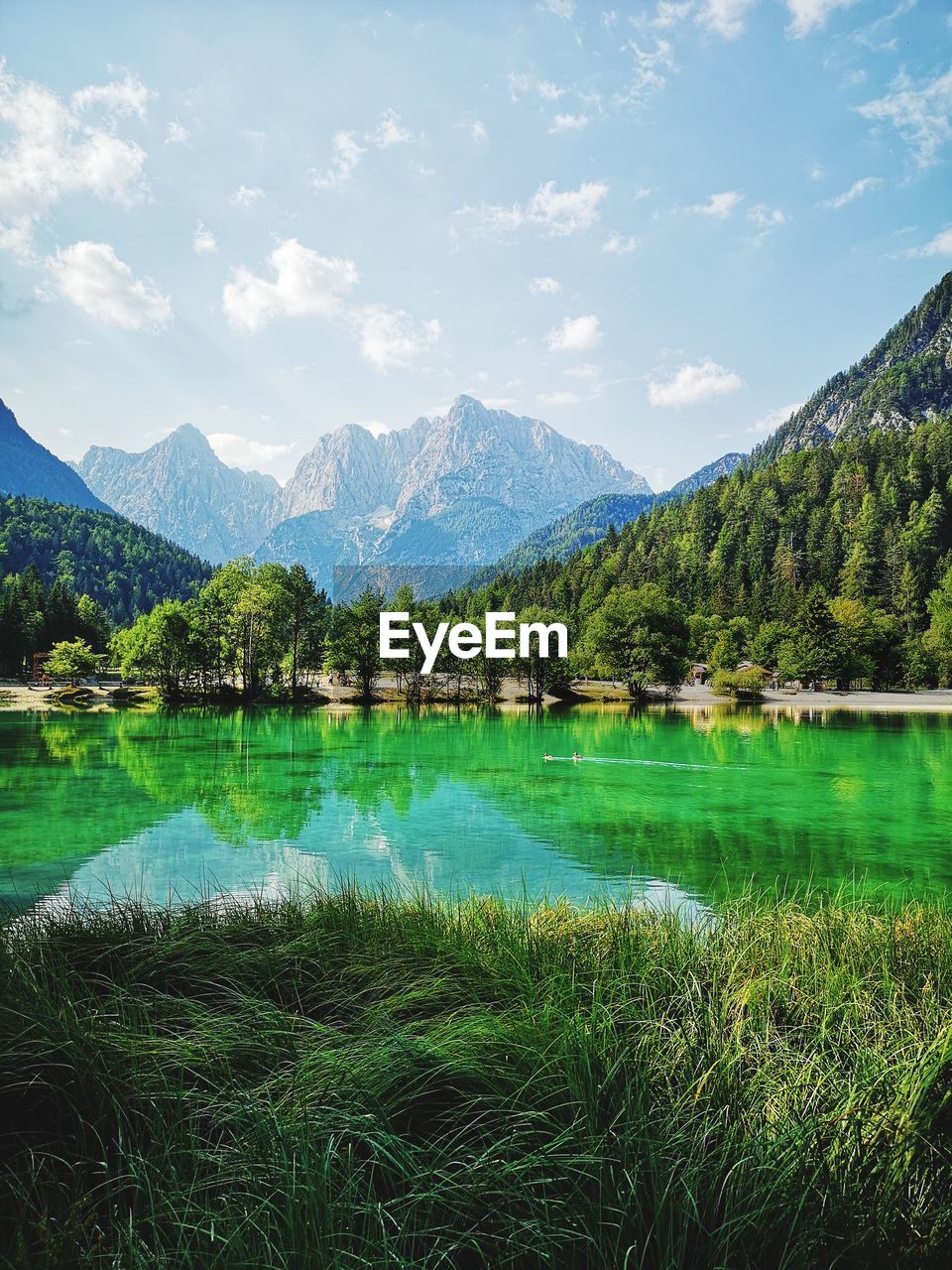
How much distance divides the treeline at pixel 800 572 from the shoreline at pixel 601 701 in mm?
3765

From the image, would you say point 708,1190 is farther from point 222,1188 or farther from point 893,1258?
point 222,1188

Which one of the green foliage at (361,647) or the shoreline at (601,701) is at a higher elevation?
the green foliage at (361,647)

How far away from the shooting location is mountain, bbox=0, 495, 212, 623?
135 meters

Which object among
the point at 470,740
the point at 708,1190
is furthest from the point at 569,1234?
the point at 470,740

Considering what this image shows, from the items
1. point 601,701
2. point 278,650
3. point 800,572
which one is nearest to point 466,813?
point 278,650

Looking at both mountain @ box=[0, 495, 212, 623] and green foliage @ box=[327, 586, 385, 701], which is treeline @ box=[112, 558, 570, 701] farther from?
mountain @ box=[0, 495, 212, 623]

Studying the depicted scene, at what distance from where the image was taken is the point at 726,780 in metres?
25.6

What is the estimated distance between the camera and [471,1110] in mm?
3191

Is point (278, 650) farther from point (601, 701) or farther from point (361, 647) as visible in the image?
point (601, 701)

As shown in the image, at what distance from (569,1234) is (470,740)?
1463 inches
